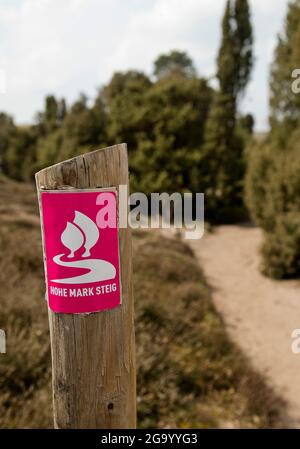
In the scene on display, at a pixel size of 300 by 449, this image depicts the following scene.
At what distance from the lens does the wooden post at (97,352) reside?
145 centimetres

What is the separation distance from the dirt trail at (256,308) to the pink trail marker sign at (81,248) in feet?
13.9

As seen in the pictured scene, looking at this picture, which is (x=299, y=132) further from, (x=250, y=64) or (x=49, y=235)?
(x=49, y=235)

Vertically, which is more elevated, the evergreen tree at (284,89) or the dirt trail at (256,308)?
the evergreen tree at (284,89)

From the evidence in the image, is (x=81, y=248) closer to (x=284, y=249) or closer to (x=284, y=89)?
(x=284, y=249)

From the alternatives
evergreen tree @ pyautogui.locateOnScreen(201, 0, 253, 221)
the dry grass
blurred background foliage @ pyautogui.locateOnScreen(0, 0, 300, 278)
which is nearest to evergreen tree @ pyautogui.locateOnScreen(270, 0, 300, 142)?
blurred background foliage @ pyautogui.locateOnScreen(0, 0, 300, 278)

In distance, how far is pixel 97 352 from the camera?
149 cm

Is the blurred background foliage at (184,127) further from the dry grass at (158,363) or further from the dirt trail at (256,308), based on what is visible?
the dry grass at (158,363)

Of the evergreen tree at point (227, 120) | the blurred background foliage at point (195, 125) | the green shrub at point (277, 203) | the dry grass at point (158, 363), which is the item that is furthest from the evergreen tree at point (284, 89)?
the dry grass at point (158, 363)

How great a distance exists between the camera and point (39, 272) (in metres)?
6.47

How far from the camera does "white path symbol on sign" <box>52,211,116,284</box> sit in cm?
137

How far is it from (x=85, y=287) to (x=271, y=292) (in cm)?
917

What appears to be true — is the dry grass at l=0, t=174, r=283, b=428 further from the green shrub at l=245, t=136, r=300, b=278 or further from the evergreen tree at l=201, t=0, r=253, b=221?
the evergreen tree at l=201, t=0, r=253, b=221

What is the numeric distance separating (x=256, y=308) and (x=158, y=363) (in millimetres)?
4522
